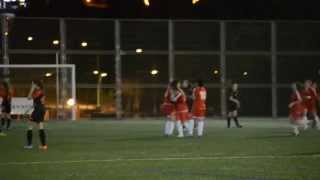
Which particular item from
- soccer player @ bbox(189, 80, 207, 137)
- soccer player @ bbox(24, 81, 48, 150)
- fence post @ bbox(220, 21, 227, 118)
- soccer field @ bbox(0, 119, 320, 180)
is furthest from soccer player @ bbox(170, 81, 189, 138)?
fence post @ bbox(220, 21, 227, 118)

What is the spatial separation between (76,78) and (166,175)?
2905 cm

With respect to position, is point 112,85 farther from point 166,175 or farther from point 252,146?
→ point 166,175

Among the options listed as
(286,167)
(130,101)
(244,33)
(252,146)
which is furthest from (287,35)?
(286,167)

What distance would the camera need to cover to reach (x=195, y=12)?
4409cm

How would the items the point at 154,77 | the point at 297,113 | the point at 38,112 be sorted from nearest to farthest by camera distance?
1. the point at 38,112
2. the point at 297,113
3. the point at 154,77

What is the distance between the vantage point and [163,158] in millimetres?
16422

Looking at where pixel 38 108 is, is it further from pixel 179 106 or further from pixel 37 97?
pixel 179 106

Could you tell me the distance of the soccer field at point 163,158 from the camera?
13355mm

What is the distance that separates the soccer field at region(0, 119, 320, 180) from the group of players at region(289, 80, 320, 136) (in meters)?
1.20

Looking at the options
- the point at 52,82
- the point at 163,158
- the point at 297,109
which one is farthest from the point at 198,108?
the point at 52,82

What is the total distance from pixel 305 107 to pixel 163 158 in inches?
493

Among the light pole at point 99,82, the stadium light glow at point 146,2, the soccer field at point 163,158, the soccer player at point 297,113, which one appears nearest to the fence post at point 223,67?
the stadium light glow at point 146,2

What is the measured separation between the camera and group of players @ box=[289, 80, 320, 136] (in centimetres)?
2500

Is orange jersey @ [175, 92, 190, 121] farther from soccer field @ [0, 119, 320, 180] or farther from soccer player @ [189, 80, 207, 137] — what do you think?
soccer field @ [0, 119, 320, 180]
